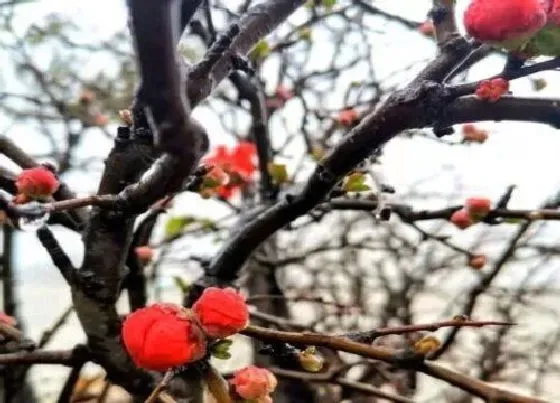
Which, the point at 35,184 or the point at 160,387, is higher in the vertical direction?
the point at 35,184

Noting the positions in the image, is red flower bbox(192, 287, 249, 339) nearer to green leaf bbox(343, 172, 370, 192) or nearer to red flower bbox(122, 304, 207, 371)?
red flower bbox(122, 304, 207, 371)

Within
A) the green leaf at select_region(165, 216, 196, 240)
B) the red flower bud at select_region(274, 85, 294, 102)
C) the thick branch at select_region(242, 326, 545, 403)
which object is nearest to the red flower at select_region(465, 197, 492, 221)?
the thick branch at select_region(242, 326, 545, 403)

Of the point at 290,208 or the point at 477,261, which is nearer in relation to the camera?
the point at 290,208

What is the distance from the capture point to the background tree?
527 millimetres

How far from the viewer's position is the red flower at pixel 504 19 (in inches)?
17.9

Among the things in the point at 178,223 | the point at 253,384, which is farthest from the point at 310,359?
the point at 178,223

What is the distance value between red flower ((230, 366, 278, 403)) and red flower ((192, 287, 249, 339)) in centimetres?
3

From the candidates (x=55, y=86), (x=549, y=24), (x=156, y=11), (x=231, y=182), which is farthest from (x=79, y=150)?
(x=156, y=11)

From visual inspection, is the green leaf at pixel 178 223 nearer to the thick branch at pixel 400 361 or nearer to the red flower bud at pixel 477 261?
the red flower bud at pixel 477 261

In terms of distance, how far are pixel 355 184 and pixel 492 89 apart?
0.29m

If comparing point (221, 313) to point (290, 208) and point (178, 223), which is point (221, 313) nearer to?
point (290, 208)

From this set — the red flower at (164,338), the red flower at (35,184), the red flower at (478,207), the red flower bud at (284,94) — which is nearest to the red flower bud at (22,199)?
the red flower at (35,184)

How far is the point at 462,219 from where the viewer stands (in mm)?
833

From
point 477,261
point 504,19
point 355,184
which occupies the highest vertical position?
point 504,19
